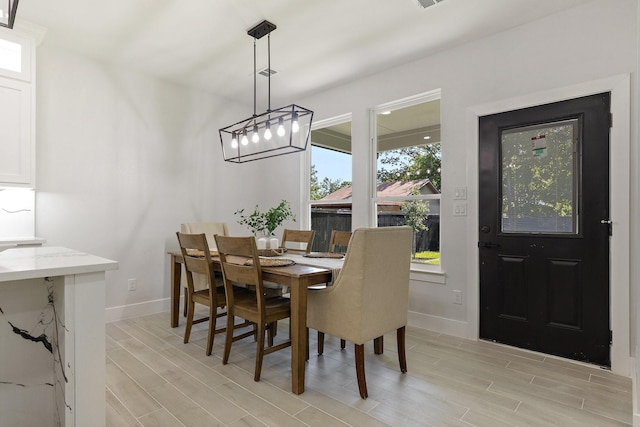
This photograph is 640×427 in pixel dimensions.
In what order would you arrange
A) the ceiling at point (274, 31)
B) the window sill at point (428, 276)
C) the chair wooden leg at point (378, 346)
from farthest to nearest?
the window sill at point (428, 276), the chair wooden leg at point (378, 346), the ceiling at point (274, 31)

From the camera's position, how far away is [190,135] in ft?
13.9

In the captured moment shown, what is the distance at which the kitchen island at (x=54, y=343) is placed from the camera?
1.32 metres

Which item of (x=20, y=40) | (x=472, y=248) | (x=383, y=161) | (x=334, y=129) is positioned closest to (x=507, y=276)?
(x=472, y=248)

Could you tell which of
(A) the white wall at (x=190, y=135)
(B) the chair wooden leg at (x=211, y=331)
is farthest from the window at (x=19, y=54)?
(B) the chair wooden leg at (x=211, y=331)

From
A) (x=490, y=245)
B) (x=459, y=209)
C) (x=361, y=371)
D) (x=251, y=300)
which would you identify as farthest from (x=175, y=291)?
(x=490, y=245)

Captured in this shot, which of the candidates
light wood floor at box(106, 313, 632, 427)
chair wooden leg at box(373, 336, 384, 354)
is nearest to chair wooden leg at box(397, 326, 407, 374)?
light wood floor at box(106, 313, 632, 427)

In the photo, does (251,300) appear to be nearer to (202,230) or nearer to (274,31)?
(202,230)

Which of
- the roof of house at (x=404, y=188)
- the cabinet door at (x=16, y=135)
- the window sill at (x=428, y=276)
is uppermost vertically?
the cabinet door at (x=16, y=135)

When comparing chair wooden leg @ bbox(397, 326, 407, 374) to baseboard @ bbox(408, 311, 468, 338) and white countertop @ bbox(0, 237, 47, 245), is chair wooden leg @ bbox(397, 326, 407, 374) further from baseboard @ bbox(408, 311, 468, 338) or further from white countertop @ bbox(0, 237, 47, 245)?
white countertop @ bbox(0, 237, 47, 245)

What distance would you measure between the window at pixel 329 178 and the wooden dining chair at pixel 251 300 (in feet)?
6.30

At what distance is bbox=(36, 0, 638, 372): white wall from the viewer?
268 centimetres

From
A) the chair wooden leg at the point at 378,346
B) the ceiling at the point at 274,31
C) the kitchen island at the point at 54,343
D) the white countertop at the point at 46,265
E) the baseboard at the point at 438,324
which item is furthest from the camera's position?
the baseboard at the point at 438,324

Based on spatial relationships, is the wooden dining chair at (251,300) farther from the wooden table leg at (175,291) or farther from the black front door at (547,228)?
the black front door at (547,228)

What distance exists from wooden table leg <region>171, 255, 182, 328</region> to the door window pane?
118 inches
